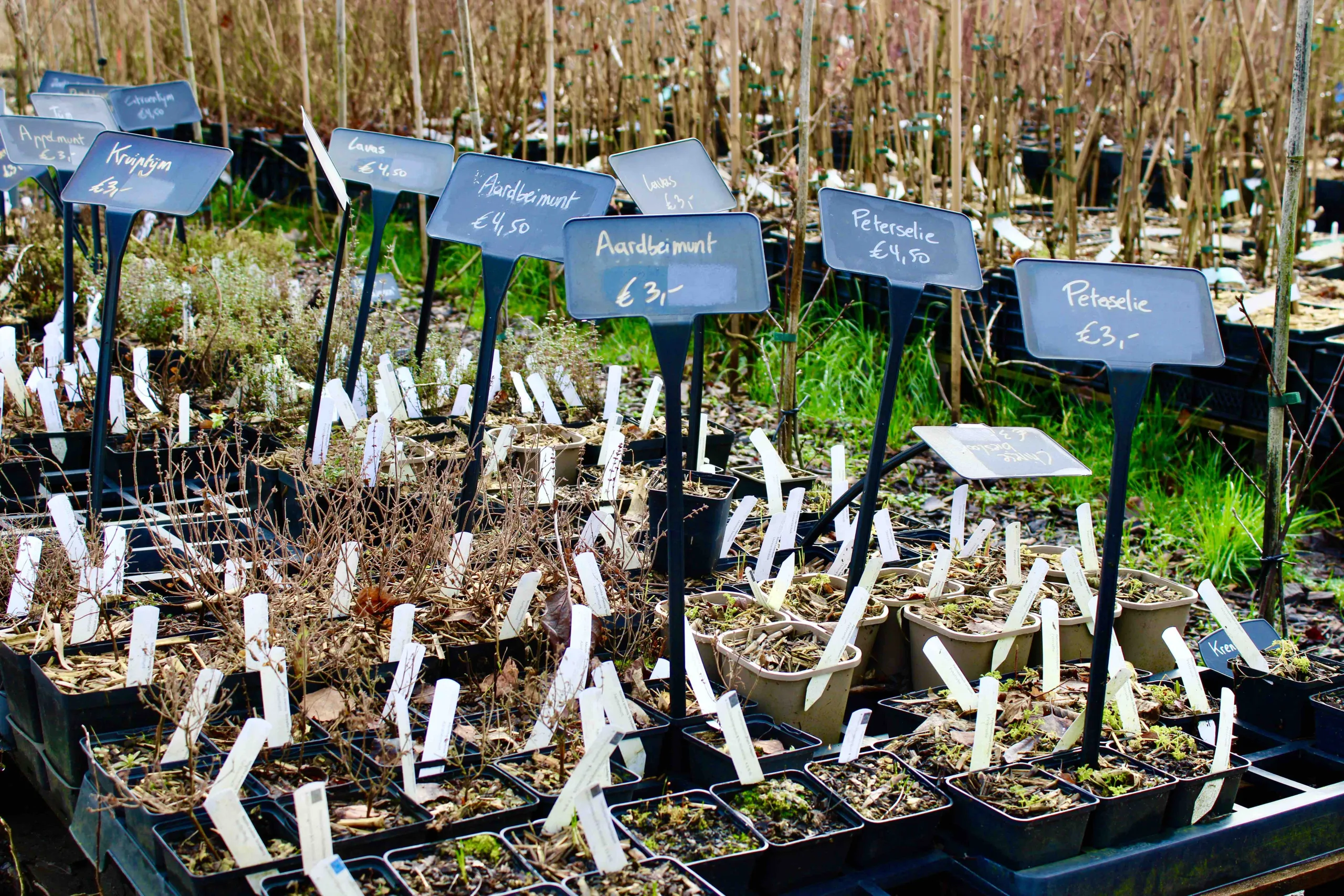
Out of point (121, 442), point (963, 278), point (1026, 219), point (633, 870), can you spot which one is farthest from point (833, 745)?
point (1026, 219)

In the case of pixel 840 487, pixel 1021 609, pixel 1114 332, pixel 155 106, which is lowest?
pixel 1021 609

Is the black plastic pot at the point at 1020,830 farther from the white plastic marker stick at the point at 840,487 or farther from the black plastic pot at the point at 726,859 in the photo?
the white plastic marker stick at the point at 840,487

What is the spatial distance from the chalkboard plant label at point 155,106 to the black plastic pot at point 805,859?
4.00 meters

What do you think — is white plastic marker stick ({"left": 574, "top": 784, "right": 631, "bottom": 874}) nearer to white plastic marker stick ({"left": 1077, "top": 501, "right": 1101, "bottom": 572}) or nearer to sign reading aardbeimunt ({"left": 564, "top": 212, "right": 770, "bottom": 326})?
sign reading aardbeimunt ({"left": 564, "top": 212, "right": 770, "bottom": 326})

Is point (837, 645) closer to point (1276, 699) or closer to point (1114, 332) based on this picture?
point (1114, 332)

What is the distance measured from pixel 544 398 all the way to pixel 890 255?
1.47 m

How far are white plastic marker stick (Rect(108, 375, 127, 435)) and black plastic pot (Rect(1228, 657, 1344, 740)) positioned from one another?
282 centimetres

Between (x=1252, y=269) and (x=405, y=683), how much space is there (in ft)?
16.2

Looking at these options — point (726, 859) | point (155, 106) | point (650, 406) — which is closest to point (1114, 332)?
point (726, 859)

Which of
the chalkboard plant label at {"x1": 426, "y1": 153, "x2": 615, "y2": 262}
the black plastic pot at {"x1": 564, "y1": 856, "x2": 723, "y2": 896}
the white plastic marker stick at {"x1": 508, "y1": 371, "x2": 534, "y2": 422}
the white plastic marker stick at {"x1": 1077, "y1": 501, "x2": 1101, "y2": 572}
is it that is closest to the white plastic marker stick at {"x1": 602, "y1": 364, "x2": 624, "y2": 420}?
the white plastic marker stick at {"x1": 508, "y1": 371, "x2": 534, "y2": 422}

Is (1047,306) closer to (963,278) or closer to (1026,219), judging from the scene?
(963,278)

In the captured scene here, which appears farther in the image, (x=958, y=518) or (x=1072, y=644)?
(x=958, y=518)

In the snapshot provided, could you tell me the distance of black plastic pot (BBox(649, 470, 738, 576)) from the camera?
259 cm

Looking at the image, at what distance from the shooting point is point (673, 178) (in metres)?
2.94
